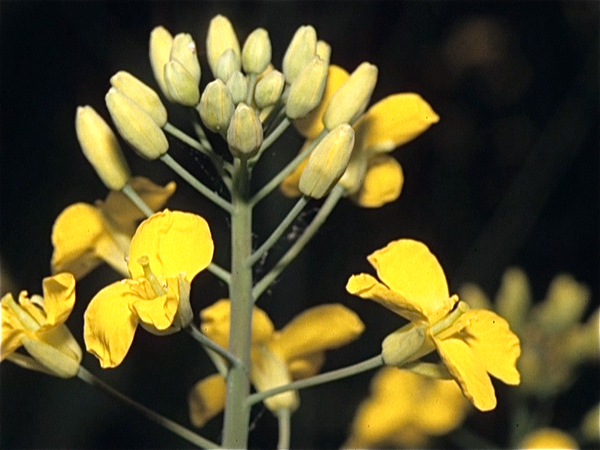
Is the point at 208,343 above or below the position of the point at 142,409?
above

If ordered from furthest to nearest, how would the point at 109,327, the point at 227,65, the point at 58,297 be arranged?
the point at 227,65, the point at 58,297, the point at 109,327

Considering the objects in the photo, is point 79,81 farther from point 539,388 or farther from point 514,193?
point 539,388

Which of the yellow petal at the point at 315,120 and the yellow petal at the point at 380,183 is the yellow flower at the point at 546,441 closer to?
the yellow petal at the point at 380,183

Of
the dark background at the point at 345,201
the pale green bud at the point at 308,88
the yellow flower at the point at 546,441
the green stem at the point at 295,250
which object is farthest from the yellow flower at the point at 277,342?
the dark background at the point at 345,201

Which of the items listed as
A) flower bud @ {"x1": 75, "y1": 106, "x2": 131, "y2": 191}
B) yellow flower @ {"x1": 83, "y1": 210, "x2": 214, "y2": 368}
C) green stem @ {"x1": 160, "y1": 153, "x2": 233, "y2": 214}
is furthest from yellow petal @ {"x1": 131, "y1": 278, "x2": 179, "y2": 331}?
flower bud @ {"x1": 75, "y1": 106, "x2": 131, "y2": 191}

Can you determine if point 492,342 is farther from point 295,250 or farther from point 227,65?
point 227,65


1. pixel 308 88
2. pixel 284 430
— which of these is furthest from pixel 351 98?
pixel 284 430

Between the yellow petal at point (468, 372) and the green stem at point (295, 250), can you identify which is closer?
the yellow petal at point (468, 372)

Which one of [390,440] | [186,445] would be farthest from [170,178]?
[390,440]
